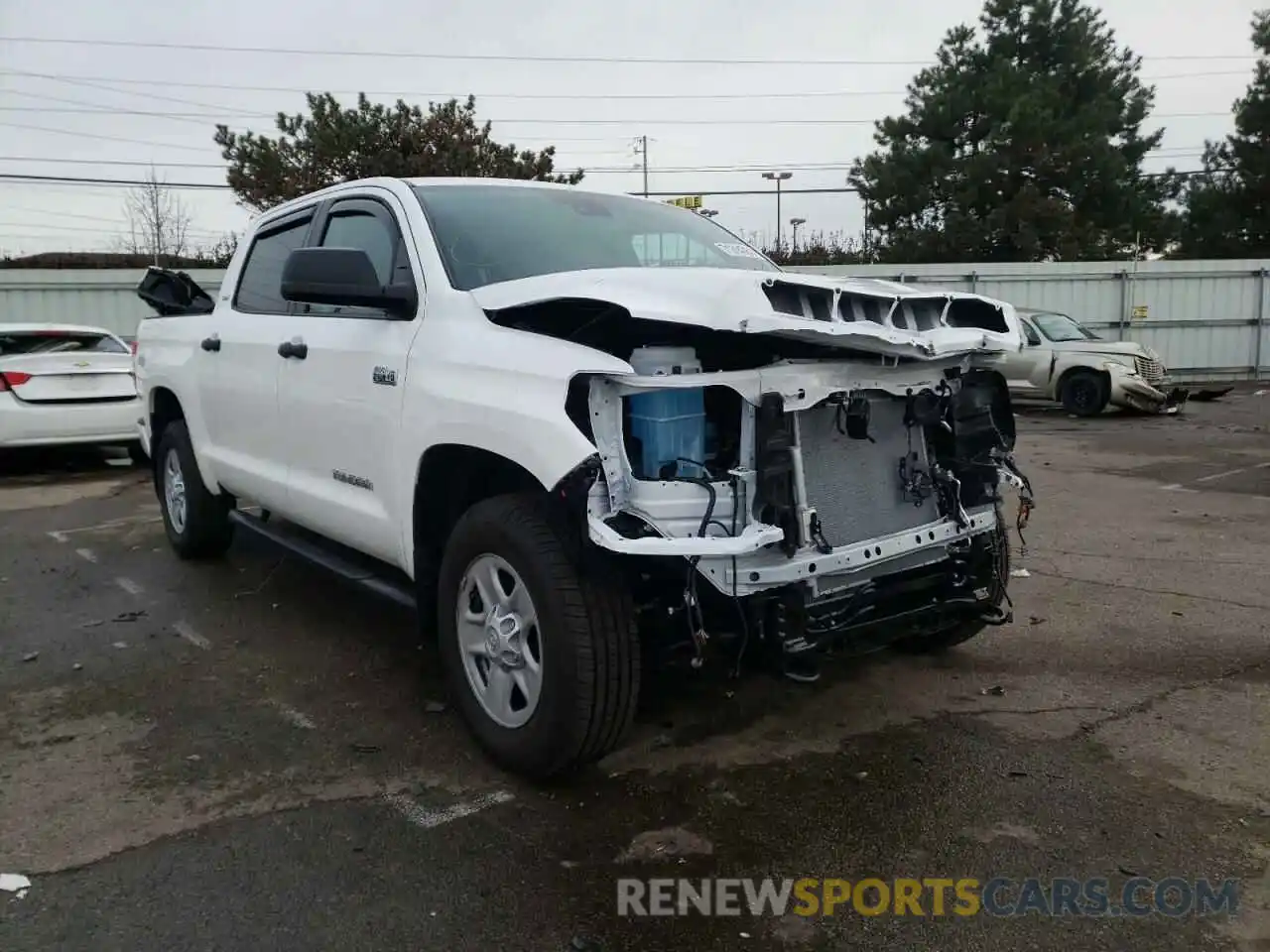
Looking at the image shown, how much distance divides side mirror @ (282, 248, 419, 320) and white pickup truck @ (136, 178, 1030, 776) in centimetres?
1

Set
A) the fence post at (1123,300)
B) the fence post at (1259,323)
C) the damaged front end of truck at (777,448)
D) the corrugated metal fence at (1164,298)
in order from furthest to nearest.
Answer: the fence post at (1259,323) → the fence post at (1123,300) → the corrugated metal fence at (1164,298) → the damaged front end of truck at (777,448)

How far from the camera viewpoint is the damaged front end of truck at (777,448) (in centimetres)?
311

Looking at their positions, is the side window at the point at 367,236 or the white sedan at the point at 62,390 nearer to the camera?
the side window at the point at 367,236

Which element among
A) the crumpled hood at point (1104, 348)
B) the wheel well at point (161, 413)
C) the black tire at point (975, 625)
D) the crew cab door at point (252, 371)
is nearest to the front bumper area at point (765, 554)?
the black tire at point (975, 625)

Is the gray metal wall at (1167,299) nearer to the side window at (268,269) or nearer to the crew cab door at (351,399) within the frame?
the side window at (268,269)

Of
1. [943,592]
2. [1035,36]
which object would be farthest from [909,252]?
[943,592]

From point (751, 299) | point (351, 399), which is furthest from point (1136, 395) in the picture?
point (751, 299)

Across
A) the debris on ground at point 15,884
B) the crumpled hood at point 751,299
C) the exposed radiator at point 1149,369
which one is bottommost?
the debris on ground at point 15,884

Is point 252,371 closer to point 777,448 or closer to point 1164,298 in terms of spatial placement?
point 777,448

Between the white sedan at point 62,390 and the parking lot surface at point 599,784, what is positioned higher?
the white sedan at point 62,390

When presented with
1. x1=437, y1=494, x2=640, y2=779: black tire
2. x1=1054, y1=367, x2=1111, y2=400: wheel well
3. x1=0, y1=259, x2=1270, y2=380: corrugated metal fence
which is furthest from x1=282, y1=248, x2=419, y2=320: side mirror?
x1=0, y1=259, x2=1270, y2=380: corrugated metal fence

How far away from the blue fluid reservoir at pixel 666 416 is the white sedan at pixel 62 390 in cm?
828

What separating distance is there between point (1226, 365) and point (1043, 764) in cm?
2185

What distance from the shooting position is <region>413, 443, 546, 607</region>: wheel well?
3.69 metres
